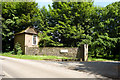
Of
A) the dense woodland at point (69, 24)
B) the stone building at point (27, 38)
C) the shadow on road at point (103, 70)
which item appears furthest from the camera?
the stone building at point (27, 38)

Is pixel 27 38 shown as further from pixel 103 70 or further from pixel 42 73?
pixel 103 70

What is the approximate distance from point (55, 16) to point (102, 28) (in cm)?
972

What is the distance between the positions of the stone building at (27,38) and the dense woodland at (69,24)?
69.3 inches

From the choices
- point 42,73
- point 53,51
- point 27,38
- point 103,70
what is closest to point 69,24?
point 53,51

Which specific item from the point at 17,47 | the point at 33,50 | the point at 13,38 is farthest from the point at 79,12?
the point at 13,38

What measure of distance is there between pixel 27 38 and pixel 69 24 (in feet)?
30.7

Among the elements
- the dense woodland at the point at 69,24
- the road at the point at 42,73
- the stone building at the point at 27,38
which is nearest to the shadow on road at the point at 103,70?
the road at the point at 42,73

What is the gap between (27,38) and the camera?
21047 millimetres

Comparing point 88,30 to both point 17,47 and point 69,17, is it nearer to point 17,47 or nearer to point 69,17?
point 69,17

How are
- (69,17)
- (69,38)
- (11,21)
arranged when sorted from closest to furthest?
(69,38) → (69,17) → (11,21)

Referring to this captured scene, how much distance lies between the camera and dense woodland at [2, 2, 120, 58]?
1749 centimetres

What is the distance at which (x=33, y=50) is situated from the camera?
18.8m

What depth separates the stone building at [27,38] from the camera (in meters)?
20.6

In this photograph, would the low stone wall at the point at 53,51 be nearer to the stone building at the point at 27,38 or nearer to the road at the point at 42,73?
the stone building at the point at 27,38
